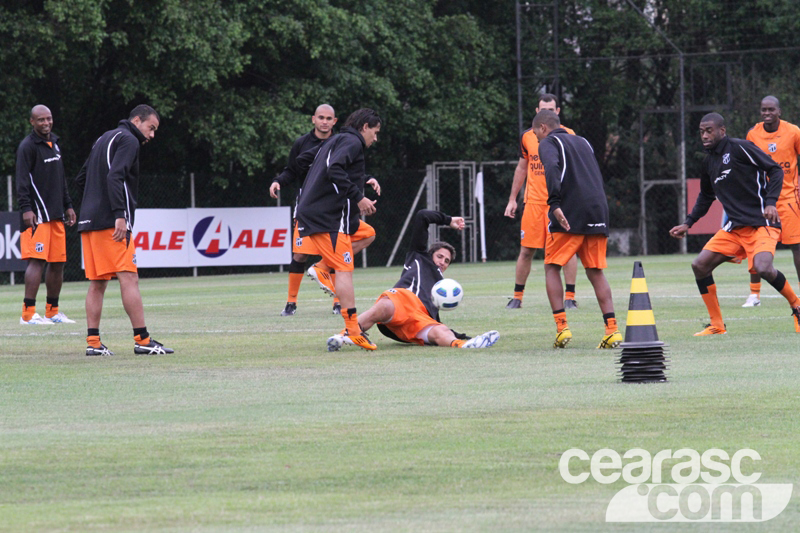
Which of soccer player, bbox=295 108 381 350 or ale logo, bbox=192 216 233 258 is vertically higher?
soccer player, bbox=295 108 381 350

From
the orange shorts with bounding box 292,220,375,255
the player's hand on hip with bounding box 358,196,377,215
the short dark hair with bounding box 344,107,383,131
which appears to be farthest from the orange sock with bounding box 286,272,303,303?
the short dark hair with bounding box 344,107,383,131


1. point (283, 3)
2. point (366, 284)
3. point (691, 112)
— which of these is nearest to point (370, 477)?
point (366, 284)

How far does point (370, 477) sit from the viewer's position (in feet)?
17.9

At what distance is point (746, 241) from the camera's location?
39.1 ft

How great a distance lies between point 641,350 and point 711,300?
3580 millimetres

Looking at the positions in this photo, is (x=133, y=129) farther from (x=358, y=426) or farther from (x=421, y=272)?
(x=358, y=426)

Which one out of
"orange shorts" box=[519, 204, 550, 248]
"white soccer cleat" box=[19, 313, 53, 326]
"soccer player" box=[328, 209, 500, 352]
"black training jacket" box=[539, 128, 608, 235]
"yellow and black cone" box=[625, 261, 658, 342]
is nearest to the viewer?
"yellow and black cone" box=[625, 261, 658, 342]

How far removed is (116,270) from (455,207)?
26317 millimetres

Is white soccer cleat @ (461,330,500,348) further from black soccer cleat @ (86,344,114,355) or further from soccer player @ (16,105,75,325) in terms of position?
soccer player @ (16,105,75,325)

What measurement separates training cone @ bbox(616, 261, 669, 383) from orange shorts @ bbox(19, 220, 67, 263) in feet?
26.9

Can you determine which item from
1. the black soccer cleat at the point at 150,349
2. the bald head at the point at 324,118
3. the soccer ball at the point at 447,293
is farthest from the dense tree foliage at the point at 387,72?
the soccer ball at the point at 447,293

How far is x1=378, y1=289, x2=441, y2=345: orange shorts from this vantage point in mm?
11008

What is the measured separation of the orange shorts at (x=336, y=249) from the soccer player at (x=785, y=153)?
534 centimetres

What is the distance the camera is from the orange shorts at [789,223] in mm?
14188
